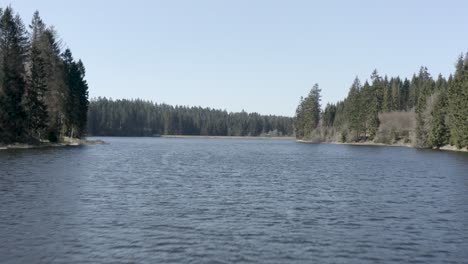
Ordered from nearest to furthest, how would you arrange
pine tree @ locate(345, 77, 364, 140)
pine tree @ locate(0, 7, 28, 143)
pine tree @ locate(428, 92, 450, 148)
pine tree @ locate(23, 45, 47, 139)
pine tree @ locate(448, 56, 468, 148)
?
pine tree @ locate(0, 7, 28, 143) < pine tree @ locate(23, 45, 47, 139) < pine tree @ locate(448, 56, 468, 148) < pine tree @ locate(428, 92, 450, 148) < pine tree @ locate(345, 77, 364, 140)

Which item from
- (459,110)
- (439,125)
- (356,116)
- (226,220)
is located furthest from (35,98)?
(356,116)

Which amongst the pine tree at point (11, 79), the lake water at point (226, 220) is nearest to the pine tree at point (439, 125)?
the lake water at point (226, 220)

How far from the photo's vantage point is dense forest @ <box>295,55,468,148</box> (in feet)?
363

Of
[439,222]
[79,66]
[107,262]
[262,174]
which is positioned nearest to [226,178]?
[262,174]

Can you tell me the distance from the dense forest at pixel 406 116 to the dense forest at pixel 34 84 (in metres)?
90.6

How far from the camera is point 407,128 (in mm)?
152250

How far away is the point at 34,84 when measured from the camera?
289ft

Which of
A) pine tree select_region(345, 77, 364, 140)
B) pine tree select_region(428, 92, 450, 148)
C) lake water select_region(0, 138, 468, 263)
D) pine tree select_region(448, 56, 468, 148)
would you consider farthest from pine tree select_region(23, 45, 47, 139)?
pine tree select_region(345, 77, 364, 140)

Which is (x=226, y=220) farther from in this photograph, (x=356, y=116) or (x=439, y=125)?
(x=356, y=116)

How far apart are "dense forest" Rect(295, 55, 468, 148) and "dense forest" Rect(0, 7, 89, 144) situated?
297 ft

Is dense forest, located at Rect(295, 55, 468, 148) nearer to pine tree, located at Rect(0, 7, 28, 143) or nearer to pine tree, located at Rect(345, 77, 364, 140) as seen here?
pine tree, located at Rect(345, 77, 364, 140)

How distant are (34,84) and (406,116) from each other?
Answer: 11816 cm

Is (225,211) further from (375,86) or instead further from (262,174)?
(375,86)

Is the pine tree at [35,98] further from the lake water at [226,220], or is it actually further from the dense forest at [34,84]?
the lake water at [226,220]
